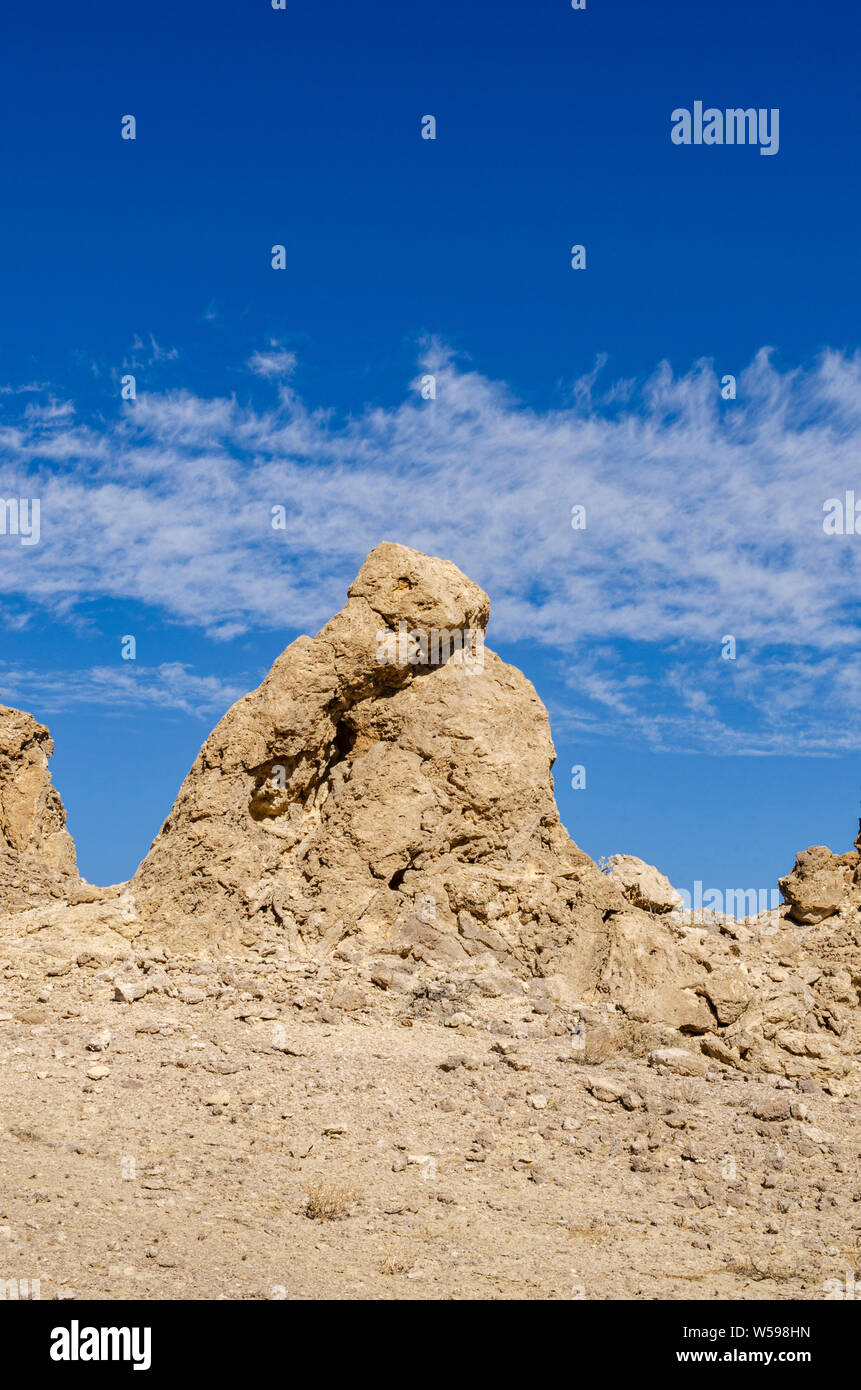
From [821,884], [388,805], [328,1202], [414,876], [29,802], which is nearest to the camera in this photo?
[328,1202]

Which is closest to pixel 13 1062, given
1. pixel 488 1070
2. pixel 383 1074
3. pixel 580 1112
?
pixel 383 1074

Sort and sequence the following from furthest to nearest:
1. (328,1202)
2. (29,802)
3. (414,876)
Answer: (29,802), (414,876), (328,1202)

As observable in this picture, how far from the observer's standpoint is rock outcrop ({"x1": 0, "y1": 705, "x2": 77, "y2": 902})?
16.6 m

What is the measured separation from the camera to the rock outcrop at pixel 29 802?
16641 mm

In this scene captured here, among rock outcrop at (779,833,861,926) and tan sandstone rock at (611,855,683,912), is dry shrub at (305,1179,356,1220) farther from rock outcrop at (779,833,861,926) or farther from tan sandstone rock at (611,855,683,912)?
rock outcrop at (779,833,861,926)

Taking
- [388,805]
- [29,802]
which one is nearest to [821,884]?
[388,805]

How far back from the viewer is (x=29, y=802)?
1692 cm

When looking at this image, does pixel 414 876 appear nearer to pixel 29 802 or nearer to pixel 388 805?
pixel 388 805

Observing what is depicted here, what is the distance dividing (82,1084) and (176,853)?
428cm

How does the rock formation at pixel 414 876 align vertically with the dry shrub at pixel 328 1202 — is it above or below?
above

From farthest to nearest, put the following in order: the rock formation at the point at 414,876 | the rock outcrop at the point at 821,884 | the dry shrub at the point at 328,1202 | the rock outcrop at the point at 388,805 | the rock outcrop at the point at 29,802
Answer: the rock outcrop at the point at 821,884 < the rock outcrop at the point at 29,802 < the rock outcrop at the point at 388,805 < the rock formation at the point at 414,876 < the dry shrub at the point at 328,1202

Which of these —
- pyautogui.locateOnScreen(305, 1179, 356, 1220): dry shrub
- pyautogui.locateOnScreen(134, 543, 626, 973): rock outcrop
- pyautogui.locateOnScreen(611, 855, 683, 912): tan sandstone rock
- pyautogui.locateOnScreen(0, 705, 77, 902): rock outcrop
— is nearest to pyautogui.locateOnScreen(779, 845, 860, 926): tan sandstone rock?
pyautogui.locateOnScreen(611, 855, 683, 912): tan sandstone rock

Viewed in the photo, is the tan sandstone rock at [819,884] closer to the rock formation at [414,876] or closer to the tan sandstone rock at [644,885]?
the rock formation at [414,876]

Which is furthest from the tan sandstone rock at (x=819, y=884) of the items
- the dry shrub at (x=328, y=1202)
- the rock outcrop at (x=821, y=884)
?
the dry shrub at (x=328, y=1202)
